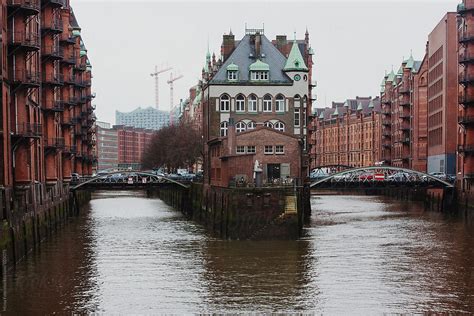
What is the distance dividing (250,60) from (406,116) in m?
47.5

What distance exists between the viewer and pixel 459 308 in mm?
29500

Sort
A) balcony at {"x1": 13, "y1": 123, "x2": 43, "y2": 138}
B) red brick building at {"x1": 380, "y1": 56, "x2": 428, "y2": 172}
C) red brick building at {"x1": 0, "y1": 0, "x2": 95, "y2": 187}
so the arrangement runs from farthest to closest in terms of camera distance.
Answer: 1. red brick building at {"x1": 380, "y1": 56, "x2": 428, "y2": 172}
2. balcony at {"x1": 13, "y1": 123, "x2": 43, "y2": 138}
3. red brick building at {"x1": 0, "y1": 0, "x2": 95, "y2": 187}

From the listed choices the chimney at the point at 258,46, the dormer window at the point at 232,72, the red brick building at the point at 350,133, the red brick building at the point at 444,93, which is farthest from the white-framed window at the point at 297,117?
the red brick building at the point at 350,133

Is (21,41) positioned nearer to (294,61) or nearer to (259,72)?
(259,72)

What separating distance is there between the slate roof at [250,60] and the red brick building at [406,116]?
120 ft

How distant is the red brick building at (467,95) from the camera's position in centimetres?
7056

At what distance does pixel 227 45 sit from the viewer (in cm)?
7512

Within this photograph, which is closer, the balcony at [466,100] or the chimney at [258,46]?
the balcony at [466,100]

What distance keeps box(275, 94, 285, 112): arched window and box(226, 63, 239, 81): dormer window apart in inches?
155

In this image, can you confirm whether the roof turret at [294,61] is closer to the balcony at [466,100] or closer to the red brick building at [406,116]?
the balcony at [466,100]

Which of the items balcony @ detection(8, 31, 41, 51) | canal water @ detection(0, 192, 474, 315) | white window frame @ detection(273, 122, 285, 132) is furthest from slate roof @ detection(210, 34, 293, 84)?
balcony @ detection(8, 31, 41, 51)

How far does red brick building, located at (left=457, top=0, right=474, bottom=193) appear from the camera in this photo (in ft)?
232

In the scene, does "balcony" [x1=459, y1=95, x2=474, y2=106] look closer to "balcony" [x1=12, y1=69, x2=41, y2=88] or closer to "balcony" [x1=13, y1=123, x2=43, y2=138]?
"balcony" [x1=13, y1=123, x2=43, y2=138]

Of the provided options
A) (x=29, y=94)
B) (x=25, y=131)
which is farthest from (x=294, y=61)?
(x=25, y=131)
